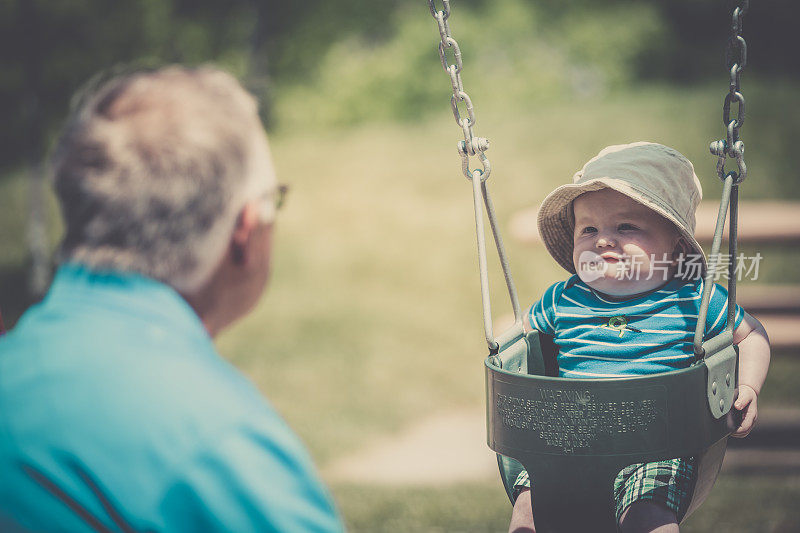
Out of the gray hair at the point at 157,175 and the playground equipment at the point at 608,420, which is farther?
the playground equipment at the point at 608,420

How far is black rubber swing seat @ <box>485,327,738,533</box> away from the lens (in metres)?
1.86

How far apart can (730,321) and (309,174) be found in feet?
33.3

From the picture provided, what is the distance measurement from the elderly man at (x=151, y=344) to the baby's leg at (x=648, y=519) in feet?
2.95

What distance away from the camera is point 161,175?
1261mm

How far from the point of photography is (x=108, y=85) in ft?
4.51

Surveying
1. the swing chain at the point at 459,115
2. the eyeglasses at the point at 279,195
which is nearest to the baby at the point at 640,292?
the swing chain at the point at 459,115

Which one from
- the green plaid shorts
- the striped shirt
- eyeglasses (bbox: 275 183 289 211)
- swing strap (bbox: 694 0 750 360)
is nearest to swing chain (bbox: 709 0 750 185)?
swing strap (bbox: 694 0 750 360)

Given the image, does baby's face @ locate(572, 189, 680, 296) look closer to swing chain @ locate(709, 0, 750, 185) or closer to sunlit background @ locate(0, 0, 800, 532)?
swing chain @ locate(709, 0, 750, 185)

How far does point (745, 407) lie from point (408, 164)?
9694 mm

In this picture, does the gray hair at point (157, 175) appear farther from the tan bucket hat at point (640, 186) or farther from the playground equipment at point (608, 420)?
the tan bucket hat at point (640, 186)

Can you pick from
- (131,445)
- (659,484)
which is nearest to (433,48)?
(659,484)

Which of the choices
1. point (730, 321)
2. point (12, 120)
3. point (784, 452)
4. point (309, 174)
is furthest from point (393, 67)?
point (730, 321)

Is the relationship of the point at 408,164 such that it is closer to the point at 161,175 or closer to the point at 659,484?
the point at 659,484

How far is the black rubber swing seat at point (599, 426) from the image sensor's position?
186 centimetres
